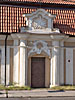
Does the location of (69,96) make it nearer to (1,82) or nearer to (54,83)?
(54,83)

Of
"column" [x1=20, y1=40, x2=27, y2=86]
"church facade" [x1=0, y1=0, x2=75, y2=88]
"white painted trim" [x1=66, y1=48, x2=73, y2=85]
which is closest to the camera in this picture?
"column" [x1=20, y1=40, x2=27, y2=86]

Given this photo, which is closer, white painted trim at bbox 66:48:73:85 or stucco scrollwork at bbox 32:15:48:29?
stucco scrollwork at bbox 32:15:48:29

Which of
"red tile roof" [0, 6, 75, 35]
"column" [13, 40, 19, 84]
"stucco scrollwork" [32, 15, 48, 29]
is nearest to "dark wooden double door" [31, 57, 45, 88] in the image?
"column" [13, 40, 19, 84]

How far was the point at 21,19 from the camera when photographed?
15.3m

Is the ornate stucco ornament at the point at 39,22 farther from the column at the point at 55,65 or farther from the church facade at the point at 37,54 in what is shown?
the column at the point at 55,65

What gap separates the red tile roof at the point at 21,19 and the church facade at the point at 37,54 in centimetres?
51

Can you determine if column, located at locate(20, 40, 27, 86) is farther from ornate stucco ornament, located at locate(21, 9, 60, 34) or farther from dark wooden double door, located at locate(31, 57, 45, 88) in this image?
ornate stucco ornament, located at locate(21, 9, 60, 34)

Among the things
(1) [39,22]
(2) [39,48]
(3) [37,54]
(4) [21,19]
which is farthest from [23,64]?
(4) [21,19]

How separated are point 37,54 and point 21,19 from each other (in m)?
2.32

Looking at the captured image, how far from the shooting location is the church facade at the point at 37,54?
574 inches

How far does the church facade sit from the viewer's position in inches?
574

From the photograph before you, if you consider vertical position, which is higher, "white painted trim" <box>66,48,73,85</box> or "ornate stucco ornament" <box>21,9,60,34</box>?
"ornate stucco ornament" <box>21,9,60,34</box>

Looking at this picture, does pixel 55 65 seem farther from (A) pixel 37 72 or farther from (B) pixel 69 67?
(A) pixel 37 72

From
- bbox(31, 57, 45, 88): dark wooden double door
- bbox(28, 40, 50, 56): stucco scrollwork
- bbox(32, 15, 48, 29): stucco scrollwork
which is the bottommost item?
bbox(31, 57, 45, 88): dark wooden double door
